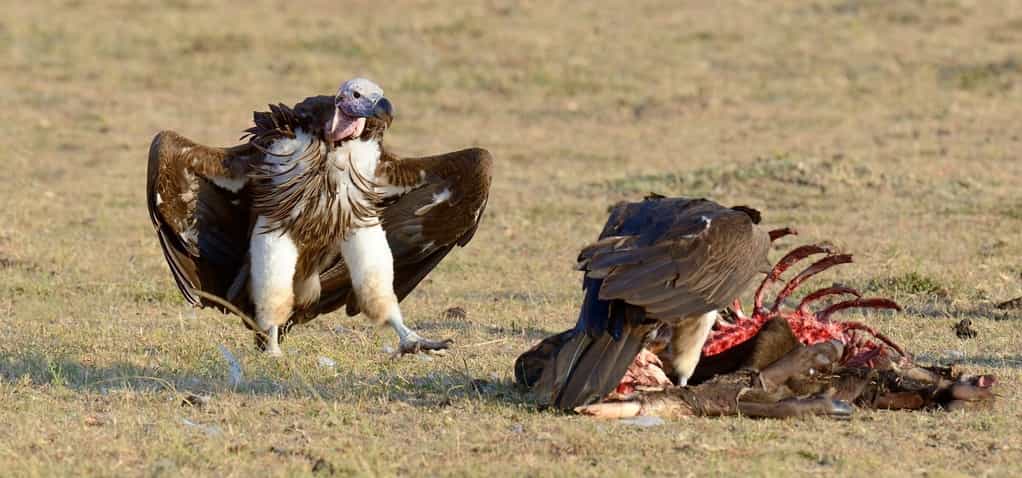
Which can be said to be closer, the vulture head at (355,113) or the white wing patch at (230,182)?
the vulture head at (355,113)

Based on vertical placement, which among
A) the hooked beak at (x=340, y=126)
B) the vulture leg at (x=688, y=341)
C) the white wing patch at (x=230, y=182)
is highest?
the hooked beak at (x=340, y=126)

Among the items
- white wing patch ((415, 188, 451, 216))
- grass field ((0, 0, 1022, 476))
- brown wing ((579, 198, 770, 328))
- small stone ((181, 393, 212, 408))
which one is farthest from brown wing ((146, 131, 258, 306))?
brown wing ((579, 198, 770, 328))

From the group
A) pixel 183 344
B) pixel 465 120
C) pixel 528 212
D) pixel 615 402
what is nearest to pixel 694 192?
pixel 528 212

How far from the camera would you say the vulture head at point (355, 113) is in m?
6.61

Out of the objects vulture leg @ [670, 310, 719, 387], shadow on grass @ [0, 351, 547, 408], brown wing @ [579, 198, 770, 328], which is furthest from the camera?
shadow on grass @ [0, 351, 547, 408]

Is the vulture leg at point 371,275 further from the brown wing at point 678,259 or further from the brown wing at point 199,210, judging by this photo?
the brown wing at point 678,259

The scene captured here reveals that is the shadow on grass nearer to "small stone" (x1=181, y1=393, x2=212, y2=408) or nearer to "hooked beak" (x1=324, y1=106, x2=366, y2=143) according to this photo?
"small stone" (x1=181, y1=393, x2=212, y2=408)

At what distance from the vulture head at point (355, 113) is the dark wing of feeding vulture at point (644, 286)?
1.56m

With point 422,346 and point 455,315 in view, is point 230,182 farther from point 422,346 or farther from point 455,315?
point 455,315

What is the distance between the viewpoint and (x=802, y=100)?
16766 millimetres

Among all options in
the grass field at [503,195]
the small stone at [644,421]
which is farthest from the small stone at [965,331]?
the small stone at [644,421]

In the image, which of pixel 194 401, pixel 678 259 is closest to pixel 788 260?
pixel 678 259

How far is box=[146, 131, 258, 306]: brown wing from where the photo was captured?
6570mm

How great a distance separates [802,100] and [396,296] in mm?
10416
